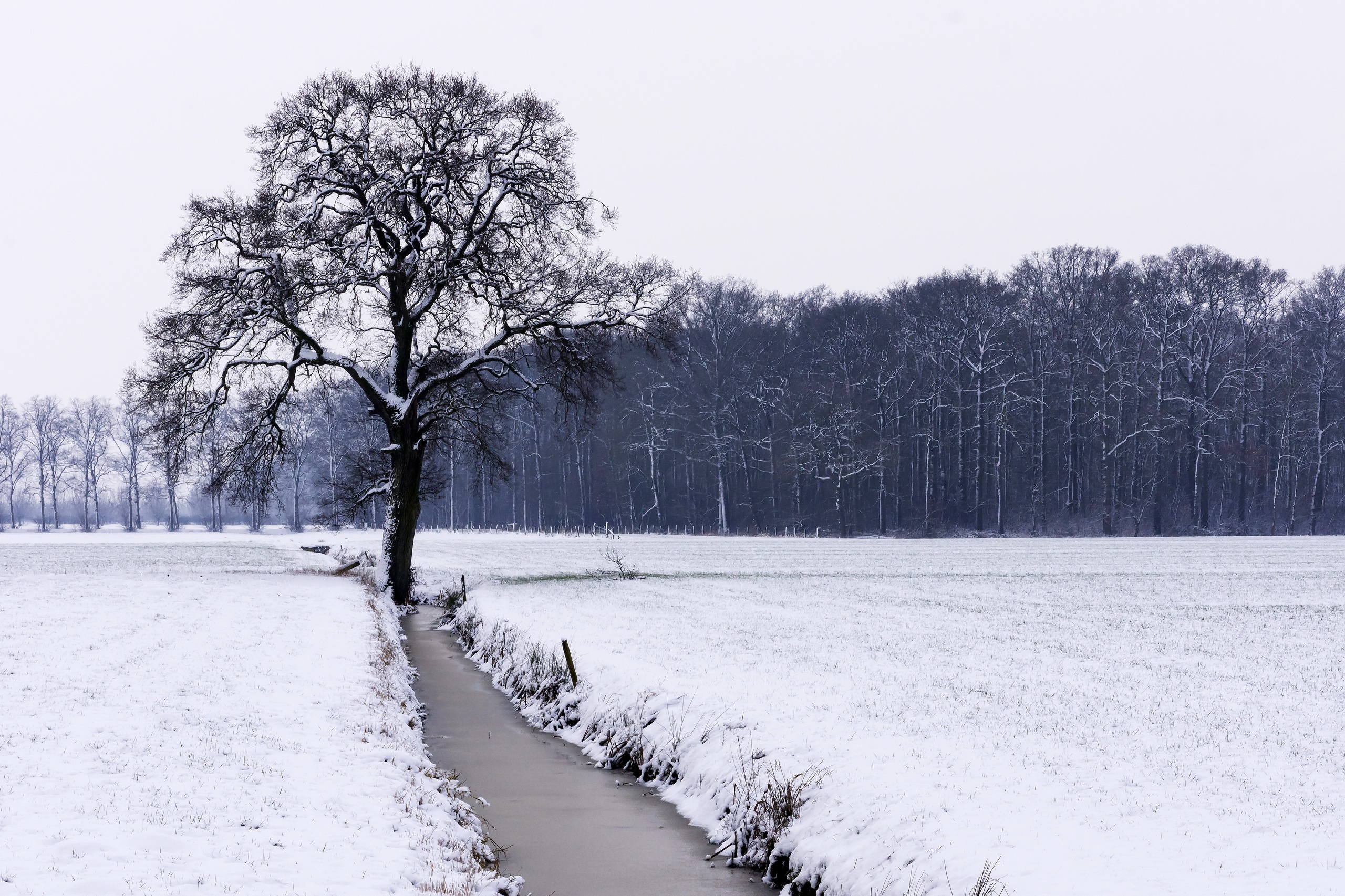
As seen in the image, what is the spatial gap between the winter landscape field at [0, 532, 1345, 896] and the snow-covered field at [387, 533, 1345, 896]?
5cm

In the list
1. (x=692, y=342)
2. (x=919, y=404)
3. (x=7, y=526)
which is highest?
(x=692, y=342)

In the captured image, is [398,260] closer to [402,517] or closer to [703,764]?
[402,517]

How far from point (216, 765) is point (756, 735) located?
5576 millimetres

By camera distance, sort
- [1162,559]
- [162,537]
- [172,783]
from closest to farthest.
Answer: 1. [172,783]
2. [1162,559]
3. [162,537]

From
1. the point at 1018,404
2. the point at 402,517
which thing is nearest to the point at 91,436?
the point at 1018,404

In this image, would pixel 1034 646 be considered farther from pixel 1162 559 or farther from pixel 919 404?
pixel 919 404

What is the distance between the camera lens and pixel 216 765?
1035 cm

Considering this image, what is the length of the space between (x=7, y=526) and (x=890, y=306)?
10413 centimetres

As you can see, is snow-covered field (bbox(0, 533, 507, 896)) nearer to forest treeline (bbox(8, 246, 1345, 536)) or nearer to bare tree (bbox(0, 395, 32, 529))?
forest treeline (bbox(8, 246, 1345, 536))

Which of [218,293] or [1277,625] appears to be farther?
[218,293]

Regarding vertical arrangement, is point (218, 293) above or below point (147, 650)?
above

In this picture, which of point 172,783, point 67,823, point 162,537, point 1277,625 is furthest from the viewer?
point 162,537

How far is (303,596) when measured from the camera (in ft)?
95.0

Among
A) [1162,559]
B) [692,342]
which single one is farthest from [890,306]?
[1162,559]
